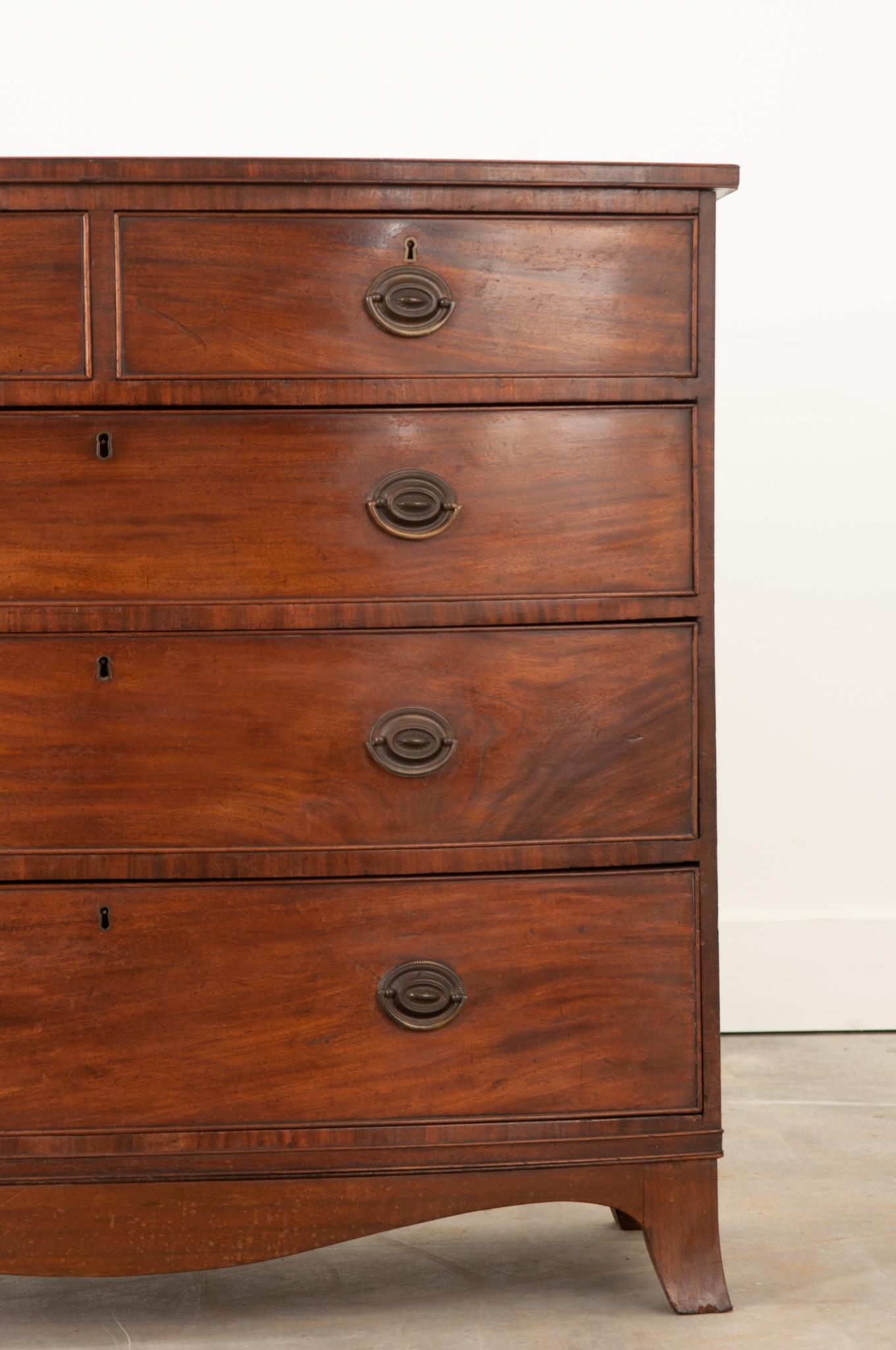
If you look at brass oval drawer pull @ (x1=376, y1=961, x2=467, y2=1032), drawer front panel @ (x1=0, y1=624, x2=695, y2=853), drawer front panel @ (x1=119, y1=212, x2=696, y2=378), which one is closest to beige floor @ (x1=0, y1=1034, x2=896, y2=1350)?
brass oval drawer pull @ (x1=376, y1=961, x2=467, y2=1032)

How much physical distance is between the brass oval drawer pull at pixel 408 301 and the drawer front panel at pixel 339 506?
0.10 meters

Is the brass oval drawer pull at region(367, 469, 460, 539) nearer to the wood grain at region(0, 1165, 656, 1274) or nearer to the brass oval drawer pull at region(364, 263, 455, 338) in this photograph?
the brass oval drawer pull at region(364, 263, 455, 338)

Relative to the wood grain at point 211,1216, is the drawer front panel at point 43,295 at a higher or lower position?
higher

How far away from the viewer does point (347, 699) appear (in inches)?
61.7

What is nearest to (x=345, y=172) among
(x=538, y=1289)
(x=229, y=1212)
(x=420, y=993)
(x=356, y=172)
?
(x=356, y=172)

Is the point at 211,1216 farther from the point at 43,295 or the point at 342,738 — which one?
the point at 43,295

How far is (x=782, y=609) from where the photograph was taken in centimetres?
277

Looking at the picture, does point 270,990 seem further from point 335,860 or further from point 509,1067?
point 509,1067

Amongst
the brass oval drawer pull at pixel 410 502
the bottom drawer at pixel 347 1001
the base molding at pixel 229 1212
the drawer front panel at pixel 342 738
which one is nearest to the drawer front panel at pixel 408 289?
the brass oval drawer pull at pixel 410 502

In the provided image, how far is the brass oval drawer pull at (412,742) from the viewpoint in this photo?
5.14 ft

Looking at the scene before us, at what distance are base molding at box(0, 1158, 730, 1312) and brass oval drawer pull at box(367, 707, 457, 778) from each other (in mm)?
486

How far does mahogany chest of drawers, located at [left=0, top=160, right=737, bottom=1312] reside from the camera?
154 centimetres

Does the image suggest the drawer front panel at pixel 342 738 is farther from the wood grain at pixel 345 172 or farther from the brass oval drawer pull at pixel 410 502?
the wood grain at pixel 345 172

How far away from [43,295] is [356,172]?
385 mm
